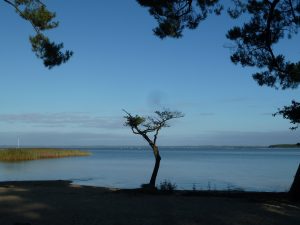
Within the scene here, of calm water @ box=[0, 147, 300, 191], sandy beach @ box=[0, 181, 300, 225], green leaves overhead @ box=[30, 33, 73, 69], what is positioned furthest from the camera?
calm water @ box=[0, 147, 300, 191]

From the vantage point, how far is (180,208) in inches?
504

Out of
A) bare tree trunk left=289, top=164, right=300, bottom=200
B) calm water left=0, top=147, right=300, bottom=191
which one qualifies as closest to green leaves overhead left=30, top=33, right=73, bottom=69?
bare tree trunk left=289, top=164, right=300, bottom=200

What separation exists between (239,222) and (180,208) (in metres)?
2.63

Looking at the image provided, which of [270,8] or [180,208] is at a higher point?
[270,8]

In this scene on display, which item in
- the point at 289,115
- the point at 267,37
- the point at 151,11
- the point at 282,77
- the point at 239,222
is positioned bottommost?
the point at 239,222

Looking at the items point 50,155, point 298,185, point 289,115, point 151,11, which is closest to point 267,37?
point 289,115

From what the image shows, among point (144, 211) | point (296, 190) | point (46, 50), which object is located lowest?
point (144, 211)

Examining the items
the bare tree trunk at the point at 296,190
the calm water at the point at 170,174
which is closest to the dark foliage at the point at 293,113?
the bare tree trunk at the point at 296,190

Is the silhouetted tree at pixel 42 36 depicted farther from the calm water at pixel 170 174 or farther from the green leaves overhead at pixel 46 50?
the calm water at pixel 170 174

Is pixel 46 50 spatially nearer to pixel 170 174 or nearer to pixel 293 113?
pixel 293 113

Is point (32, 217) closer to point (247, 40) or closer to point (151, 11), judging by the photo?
point (151, 11)

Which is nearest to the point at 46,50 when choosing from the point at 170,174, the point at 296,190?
the point at 296,190

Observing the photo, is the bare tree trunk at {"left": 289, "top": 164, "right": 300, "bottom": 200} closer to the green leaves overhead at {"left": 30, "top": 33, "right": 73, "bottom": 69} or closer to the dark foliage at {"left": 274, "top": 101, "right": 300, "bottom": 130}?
the dark foliage at {"left": 274, "top": 101, "right": 300, "bottom": 130}

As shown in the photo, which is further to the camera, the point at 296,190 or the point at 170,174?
the point at 170,174
